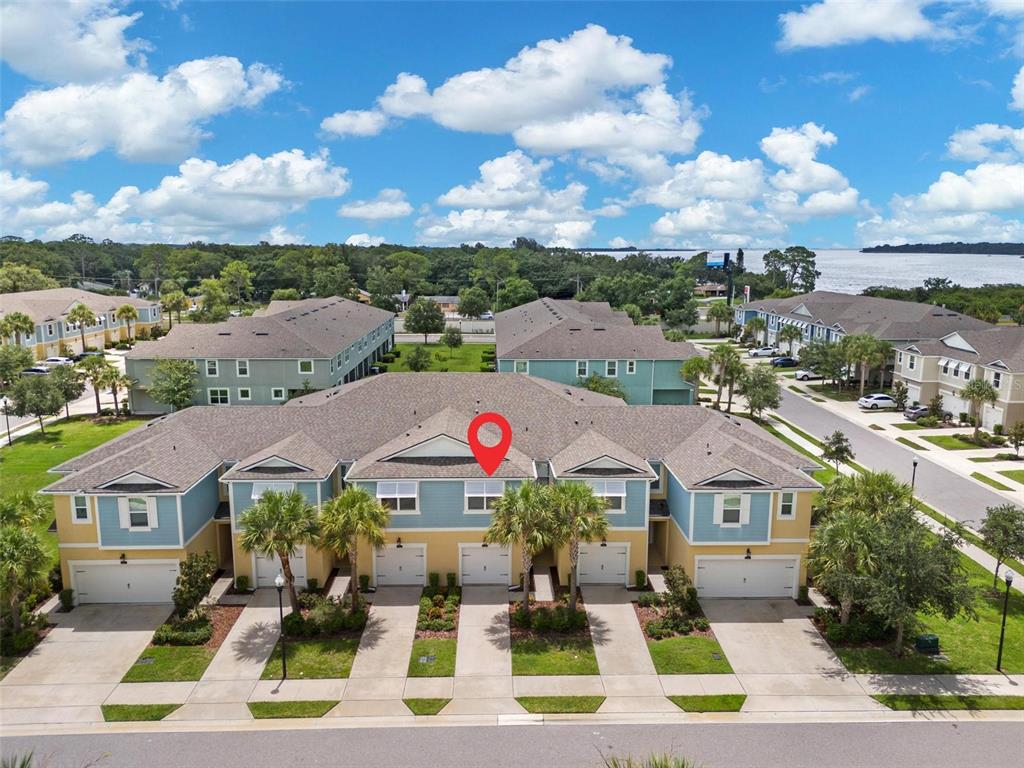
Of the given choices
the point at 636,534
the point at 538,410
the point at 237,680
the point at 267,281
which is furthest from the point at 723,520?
the point at 267,281

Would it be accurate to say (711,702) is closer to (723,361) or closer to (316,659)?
(316,659)

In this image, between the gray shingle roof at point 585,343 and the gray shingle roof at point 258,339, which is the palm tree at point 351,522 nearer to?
the gray shingle roof at point 585,343

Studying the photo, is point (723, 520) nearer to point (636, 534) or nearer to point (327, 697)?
point (636, 534)

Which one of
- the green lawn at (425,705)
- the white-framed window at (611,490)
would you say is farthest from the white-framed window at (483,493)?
the green lawn at (425,705)

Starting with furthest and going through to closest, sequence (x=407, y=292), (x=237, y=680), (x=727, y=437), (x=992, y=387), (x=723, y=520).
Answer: (x=407, y=292), (x=992, y=387), (x=727, y=437), (x=723, y=520), (x=237, y=680)

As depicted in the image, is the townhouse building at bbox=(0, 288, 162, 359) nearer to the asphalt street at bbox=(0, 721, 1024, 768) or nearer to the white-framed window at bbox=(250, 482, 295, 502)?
the white-framed window at bbox=(250, 482, 295, 502)

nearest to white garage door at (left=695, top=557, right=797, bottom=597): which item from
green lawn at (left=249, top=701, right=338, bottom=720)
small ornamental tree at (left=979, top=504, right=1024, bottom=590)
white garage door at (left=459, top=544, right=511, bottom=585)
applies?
small ornamental tree at (left=979, top=504, right=1024, bottom=590)
